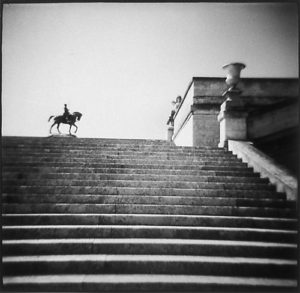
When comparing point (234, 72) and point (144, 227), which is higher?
point (234, 72)

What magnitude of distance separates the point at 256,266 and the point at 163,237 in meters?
1.40

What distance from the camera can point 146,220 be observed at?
13.1ft

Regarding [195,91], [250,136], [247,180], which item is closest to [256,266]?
[247,180]

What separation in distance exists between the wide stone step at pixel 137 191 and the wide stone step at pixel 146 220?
0.69 metres

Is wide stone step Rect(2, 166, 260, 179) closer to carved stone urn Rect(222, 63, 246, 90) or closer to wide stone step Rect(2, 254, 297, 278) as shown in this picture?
wide stone step Rect(2, 254, 297, 278)

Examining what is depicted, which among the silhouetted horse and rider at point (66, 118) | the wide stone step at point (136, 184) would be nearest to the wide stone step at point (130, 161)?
the wide stone step at point (136, 184)

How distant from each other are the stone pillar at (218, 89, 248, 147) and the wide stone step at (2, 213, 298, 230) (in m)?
3.41

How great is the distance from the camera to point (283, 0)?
341 centimetres

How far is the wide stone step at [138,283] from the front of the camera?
2871 mm

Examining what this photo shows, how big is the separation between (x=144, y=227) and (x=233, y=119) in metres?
4.74

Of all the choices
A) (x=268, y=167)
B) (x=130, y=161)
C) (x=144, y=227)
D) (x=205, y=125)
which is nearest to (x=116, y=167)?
(x=130, y=161)

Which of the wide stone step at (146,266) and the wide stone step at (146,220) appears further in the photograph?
the wide stone step at (146,220)

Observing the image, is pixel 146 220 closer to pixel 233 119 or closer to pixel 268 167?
pixel 268 167

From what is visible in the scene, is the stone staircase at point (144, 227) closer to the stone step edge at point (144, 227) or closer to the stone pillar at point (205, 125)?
the stone step edge at point (144, 227)
